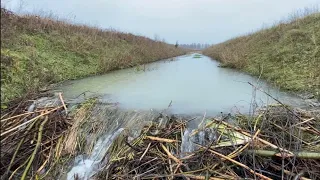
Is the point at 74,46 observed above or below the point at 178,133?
above

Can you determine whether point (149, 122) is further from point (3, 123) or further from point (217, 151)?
point (3, 123)

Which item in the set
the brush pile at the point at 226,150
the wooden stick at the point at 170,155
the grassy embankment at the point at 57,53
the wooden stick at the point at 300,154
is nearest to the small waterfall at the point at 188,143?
the brush pile at the point at 226,150

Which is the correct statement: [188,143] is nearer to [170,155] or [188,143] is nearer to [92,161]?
[170,155]

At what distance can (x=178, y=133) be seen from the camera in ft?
13.7

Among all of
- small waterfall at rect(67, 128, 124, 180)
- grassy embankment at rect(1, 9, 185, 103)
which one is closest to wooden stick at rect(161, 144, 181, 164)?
small waterfall at rect(67, 128, 124, 180)

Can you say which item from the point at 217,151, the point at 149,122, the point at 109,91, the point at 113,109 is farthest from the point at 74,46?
the point at 217,151

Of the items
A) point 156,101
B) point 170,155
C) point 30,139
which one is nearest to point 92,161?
point 30,139

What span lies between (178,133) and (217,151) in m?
0.69

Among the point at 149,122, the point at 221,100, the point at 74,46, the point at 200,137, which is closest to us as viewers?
the point at 200,137

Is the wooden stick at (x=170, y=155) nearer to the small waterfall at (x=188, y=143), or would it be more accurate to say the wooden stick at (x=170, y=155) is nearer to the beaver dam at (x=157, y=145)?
the beaver dam at (x=157, y=145)

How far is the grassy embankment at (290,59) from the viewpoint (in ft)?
23.9

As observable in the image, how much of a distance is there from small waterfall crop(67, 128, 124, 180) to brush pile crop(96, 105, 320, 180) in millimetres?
138

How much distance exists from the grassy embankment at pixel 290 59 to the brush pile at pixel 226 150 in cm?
152

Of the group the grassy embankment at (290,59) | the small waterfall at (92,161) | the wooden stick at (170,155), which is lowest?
the small waterfall at (92,161)
